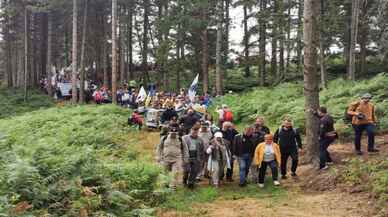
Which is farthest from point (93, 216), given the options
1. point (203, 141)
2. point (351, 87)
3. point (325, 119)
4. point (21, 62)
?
point (21, 62)

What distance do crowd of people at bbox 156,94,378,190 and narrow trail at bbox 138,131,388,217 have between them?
27.3 inches

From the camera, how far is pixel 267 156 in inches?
508

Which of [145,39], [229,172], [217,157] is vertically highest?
[145,39]

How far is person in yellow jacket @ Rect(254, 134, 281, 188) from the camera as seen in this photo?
42.4 ft

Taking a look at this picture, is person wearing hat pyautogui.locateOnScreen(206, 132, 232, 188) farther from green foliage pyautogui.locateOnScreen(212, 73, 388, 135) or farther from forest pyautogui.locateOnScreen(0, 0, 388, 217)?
green foliage pyautogui.locateOnScreen(212, 73, 388, 135)

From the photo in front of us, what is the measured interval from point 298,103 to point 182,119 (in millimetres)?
6978

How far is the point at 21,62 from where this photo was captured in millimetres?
49031

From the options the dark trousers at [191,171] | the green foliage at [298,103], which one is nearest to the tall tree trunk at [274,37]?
the green foliage at [298,103]

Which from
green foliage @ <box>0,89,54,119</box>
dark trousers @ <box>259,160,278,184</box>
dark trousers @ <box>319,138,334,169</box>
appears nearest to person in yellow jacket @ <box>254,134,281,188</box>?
dark trousers @ <box>259,160,278,184</box>

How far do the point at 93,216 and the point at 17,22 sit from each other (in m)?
41.1

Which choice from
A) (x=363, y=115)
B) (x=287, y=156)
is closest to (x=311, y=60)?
(x=363, y=115)

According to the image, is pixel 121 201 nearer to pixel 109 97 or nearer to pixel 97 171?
pixel 97 171

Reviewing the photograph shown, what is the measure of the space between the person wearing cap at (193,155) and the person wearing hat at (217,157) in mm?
252

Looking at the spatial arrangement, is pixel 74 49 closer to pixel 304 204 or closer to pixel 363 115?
pixel 363 115
